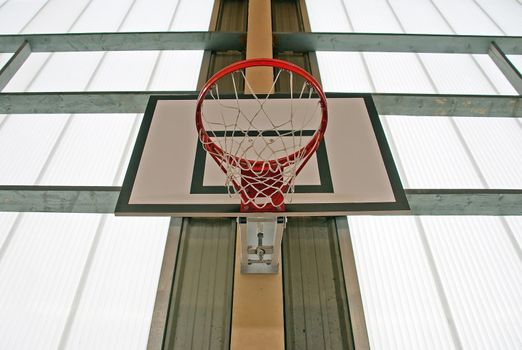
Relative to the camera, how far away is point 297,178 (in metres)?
2.34

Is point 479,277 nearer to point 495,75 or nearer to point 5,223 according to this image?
point 495,75

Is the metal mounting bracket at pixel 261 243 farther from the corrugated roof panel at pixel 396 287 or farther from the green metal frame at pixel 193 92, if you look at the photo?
the green metal frame at pixel 193 92

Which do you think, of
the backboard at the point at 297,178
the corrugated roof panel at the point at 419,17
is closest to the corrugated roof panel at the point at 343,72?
the corrugated roof panel at the point at 419,17

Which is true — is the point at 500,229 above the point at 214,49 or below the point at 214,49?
below

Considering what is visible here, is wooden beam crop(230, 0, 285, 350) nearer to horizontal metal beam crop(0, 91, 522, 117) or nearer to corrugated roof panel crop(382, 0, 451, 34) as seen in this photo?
horizontal metal beam crop(0, 91, 522, 117)

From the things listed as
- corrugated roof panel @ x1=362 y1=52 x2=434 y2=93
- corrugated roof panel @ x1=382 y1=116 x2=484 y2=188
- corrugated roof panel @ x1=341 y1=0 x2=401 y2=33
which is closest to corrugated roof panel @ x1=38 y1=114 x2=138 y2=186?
corrugated roof panel @ x1=382 y1=116 x2=484 y2=188

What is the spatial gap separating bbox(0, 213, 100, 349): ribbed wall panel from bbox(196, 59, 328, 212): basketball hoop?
173 centimetres

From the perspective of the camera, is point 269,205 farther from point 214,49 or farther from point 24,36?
point 24,36

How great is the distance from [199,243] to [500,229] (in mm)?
2846

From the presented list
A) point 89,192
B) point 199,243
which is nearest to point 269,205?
point 199,243

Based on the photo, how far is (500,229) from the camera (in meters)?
3.28

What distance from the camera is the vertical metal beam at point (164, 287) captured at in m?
2.56

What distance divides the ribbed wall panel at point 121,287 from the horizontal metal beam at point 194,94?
129 cm

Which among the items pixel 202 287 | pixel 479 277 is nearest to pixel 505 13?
pixel 479 277
